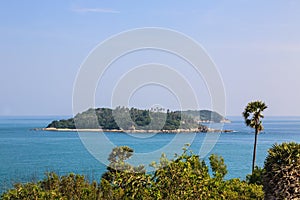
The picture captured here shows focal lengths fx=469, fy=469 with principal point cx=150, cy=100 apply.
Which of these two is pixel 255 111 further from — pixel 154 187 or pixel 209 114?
pixel 154 187

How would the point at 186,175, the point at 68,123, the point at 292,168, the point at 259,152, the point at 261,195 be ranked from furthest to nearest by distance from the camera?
the point at 68,123
the point at 259,152
the point at 292,168
the point at 261,195
the point at 186,175

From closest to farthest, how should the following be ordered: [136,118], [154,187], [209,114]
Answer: [154,187] → [209,114] → [136,118]

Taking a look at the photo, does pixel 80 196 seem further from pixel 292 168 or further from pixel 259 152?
pixel 259 152

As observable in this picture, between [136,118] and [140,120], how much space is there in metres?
3.09

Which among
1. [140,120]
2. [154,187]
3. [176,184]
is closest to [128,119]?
[140,120]

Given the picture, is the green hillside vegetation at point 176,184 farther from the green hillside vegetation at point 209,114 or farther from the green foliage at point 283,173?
the green hillside vegetation at point 209,114

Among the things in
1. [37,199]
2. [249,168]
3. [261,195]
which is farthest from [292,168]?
[249,168]

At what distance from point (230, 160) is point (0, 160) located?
34.4 m

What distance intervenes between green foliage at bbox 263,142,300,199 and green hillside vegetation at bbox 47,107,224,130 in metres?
3.48

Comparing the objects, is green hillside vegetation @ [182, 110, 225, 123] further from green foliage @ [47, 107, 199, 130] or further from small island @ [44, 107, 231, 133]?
green foliage @ [47, 107, 199, 130]

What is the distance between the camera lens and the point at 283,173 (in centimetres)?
2234

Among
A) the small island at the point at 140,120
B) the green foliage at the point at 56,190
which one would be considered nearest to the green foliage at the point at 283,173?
the small island at the point at 140,120

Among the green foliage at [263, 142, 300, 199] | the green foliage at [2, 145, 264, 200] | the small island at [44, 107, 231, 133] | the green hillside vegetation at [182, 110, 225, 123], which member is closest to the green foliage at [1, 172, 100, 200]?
the green foliage at [2, 145, 264, 200]

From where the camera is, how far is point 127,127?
108ft
